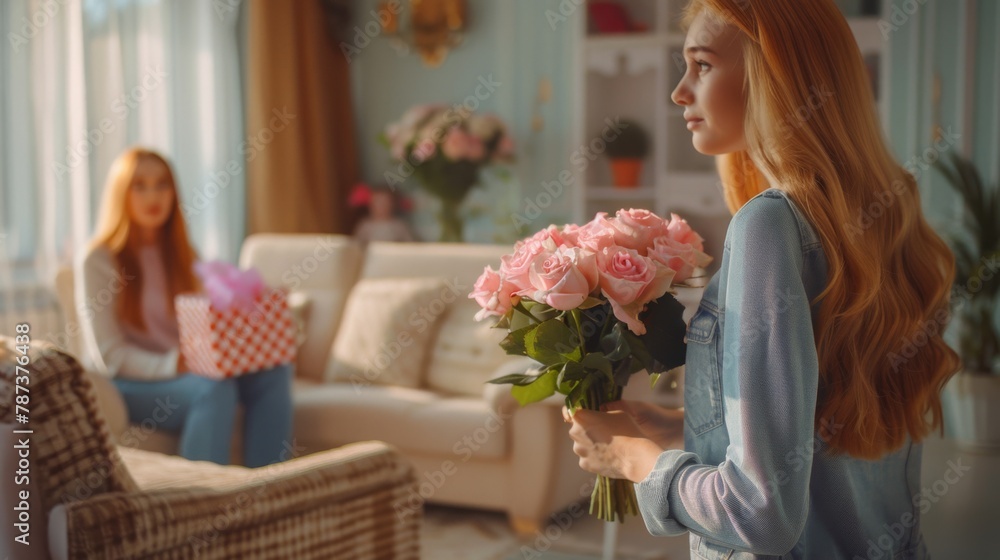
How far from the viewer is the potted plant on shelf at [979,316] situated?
3.58m

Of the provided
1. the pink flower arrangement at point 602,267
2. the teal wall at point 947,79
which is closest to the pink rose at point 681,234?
the pink flower arrangement at point 602,267

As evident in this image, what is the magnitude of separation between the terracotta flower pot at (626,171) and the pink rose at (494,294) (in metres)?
3.66

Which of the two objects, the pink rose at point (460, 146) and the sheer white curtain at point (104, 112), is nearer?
the sheer white curtain at point (104, 112)

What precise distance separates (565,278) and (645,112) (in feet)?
12.9

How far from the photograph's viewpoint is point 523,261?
1128 millimetres

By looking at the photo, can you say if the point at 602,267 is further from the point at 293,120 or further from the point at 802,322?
the point at 293,120

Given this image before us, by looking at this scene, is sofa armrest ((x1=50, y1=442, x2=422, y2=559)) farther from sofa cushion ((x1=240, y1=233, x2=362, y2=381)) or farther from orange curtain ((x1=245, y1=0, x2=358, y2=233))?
orange curtain ((x1=245, y1=0, x2=358, y2=233))

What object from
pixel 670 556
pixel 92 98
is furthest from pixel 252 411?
pixel 92 98

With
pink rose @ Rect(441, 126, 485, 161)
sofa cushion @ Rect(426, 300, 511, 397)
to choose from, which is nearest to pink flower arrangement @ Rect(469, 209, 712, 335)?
sofa cushion @ Rect(426, 300, 511, 397)

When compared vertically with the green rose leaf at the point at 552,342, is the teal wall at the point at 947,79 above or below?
above

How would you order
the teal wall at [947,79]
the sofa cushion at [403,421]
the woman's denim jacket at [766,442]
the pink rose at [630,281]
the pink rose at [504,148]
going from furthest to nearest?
the pink rose at [504,148] → the teal wall at [947,79] → the sofa cushion at [403,421] → the pink rose at [630,281] → the woman's denim jacket at [766,442]

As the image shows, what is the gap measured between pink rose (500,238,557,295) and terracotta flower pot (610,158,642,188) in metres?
3.66

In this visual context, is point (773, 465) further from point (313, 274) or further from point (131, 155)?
point (313, 274)

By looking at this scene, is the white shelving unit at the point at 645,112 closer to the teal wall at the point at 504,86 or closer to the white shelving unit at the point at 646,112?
the white shelving unit at the point at 646,112
